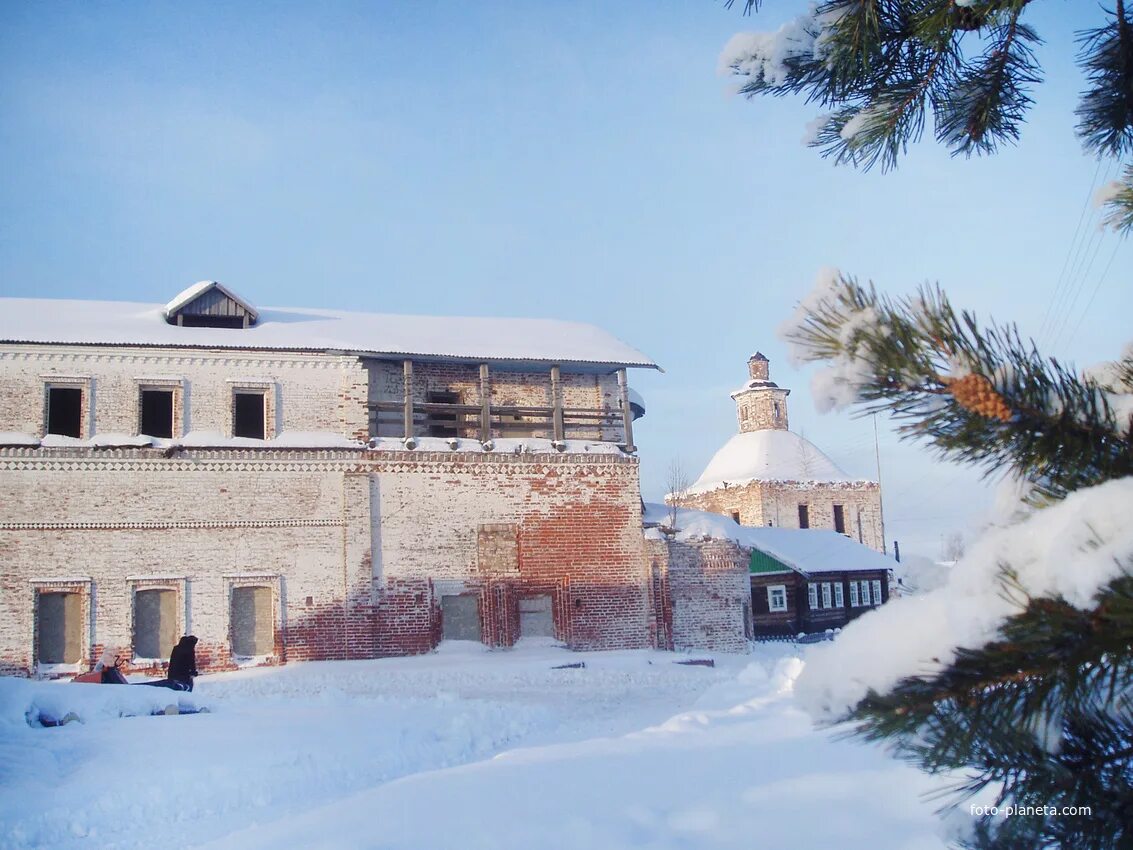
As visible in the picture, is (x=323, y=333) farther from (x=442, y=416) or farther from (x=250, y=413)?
(x=442, y=416)

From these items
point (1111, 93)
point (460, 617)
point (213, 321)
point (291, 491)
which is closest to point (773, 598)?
point (460, 617)

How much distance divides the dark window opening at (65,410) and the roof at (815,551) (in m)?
22.2

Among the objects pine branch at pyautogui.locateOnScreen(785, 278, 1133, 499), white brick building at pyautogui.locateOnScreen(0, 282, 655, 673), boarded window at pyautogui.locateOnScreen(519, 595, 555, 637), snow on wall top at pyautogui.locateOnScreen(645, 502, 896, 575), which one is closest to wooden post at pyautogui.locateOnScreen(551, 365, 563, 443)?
white brick building at pyautogui.locateOnScreen(0, 282, 655, 673)

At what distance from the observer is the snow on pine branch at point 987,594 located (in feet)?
4.46

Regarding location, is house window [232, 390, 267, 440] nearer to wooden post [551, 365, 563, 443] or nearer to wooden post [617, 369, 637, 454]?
wooden post [551, 365, 563, 443]

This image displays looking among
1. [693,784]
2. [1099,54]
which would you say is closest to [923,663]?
→ [1099,54]

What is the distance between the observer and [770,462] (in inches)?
1812

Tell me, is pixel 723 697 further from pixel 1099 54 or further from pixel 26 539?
pixel 26 539

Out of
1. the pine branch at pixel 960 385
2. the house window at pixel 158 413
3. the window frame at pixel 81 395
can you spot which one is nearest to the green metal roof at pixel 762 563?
the house window at pixel 158 413

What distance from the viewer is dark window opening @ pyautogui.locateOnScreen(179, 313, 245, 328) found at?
20.9 meters

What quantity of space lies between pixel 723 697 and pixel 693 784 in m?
7.49

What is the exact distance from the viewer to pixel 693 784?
670 centimetres

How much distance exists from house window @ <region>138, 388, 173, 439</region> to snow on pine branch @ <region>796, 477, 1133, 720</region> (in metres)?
20.2

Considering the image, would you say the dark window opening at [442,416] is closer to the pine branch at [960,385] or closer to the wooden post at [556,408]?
the wooden post at [556,408]
